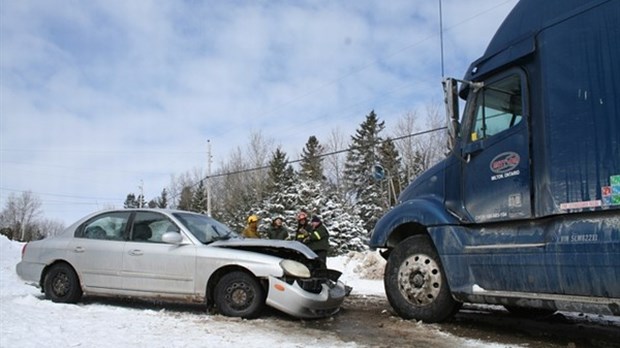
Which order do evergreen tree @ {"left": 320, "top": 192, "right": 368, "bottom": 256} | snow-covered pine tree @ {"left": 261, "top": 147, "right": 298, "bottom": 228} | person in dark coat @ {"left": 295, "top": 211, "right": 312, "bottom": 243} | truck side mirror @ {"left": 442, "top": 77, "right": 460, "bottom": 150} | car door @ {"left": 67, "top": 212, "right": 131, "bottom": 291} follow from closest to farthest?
truck side mirror @ {"left": 442, "top": 77, "right": 460, "bottom": 150} < car door @ {"left": 67, "top": 212, "right": 131, "bottom": 291} < person in dark coat @ {"left": 295, "top": 211, "right": 312, "bottom": 243} < evergreen tree @ {"left": 320, "top": 192, "right": 368, "bottom": 256} < snow-covered pine tree @ {"left": 261, "top": 147, "right": 298, "bottom": 228}

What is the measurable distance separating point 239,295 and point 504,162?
3534mm

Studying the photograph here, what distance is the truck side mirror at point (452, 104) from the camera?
19.0ft

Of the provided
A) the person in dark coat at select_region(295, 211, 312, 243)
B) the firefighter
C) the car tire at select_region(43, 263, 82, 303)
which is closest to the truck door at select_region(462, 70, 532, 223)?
the person in dark coat at select_region(295, 211, 312, 243)

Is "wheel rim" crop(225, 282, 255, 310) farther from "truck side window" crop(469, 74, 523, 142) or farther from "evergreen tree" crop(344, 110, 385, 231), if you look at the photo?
"evergreen tree" crop(344, 110, 385, 231)

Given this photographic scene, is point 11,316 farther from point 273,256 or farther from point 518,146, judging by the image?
point 518,146

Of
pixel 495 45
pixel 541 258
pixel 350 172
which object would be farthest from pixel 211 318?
pixel 350 172

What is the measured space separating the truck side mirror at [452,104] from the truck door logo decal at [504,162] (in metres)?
0.57

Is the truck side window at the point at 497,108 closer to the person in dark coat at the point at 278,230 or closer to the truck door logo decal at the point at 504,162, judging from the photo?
the truck door logo decal at the point at 504,162

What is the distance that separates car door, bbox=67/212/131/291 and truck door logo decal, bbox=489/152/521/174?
16.4 ft

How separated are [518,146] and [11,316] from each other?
5.80 meters

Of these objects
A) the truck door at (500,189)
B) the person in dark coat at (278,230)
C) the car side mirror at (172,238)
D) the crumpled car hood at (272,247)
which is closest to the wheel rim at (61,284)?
the car side mirror at (172,238)

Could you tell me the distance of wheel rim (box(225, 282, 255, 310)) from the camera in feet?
20.8

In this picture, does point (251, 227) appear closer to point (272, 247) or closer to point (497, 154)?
point (272, 247)

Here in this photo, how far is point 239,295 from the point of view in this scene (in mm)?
6391
